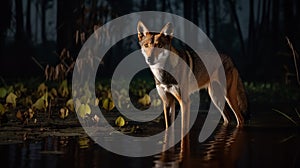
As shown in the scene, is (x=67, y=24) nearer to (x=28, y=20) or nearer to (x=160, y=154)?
(x=160, y=154)

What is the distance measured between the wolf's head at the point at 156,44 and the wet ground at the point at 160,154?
1.20 meters

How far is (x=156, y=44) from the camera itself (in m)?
9.05

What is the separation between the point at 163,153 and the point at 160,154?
0.09 m

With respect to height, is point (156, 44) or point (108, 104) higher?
Result: point (156, 44)

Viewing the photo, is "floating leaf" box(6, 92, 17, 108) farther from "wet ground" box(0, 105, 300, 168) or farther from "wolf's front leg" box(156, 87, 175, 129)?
"wolf's front leg" box(156, 87, 175, 129)

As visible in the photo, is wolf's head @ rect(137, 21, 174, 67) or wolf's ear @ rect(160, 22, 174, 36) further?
wolf's ear @ rect(160, 22, 174, 36)

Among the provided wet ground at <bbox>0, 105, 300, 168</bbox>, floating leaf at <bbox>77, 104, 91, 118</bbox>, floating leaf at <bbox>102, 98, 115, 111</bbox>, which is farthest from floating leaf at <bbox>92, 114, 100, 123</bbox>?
floating leaf at <bbox>102, 98, 115, 111</bbox>

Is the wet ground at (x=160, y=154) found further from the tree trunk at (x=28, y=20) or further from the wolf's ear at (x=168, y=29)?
the tree trunk at (x=28, y=20)

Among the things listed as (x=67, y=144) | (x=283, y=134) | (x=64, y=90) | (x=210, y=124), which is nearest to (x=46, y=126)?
(x=67, y=144)

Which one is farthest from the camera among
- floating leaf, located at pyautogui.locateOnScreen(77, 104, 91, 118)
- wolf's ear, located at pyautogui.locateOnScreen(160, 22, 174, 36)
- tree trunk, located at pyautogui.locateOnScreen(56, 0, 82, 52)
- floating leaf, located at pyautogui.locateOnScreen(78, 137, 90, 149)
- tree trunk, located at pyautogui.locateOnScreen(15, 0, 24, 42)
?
tree trunk, located at pyautogui.locateOnScreen(15, 0, 24, 42)

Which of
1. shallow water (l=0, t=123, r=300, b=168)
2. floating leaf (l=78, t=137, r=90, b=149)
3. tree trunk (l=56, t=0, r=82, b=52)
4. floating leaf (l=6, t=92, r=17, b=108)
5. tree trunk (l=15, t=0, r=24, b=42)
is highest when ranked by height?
tree trunk (l=15, t=0, r=24, b=42)

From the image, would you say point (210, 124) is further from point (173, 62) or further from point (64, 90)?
point (64, 90)

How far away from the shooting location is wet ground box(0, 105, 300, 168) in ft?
20.0

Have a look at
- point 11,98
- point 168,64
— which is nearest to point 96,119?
point 168,64
